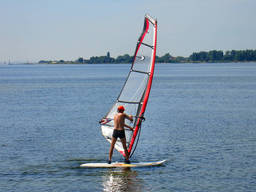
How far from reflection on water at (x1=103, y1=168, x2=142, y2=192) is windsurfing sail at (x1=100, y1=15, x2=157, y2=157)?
1369 mm

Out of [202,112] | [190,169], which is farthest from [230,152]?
[202,112]

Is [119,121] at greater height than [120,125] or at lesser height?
greater

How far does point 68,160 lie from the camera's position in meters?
18.7

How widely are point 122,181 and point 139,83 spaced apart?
370cm

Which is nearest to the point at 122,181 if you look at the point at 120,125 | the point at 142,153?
the point at 120,125

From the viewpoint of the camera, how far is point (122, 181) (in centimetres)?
1542

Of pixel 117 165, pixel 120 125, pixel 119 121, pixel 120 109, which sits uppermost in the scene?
pixel 120 109

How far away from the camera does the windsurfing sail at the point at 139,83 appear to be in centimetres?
1644

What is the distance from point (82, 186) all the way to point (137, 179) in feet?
6.35

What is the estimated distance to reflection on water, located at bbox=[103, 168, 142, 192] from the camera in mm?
14664

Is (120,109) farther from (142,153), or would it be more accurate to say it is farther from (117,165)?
(142,153)

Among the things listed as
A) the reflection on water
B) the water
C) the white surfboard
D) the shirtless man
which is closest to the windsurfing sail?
the shirtless man

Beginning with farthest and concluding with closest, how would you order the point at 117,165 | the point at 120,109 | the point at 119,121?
the point at 117,165 < the point at 119,121 < the point at 120,109

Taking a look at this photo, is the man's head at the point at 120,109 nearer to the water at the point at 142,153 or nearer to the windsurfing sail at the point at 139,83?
the windsurfing sail at the point at 139,83
